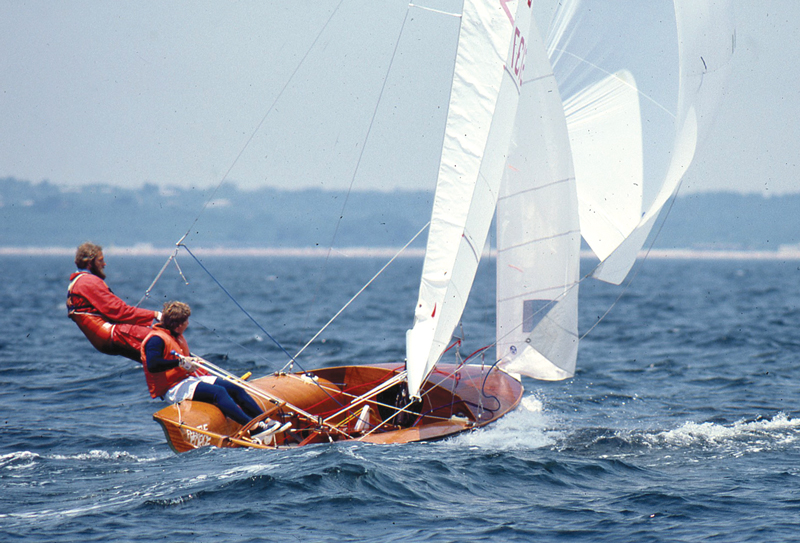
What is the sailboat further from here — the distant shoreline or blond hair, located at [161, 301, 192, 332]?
the distant shoreline

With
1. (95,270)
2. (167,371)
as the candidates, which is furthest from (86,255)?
(167,371)

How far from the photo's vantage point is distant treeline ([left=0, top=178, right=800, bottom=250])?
5886 inches

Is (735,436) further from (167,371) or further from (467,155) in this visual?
(167,371)

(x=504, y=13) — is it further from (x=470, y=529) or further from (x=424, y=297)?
(x=470, y=529)

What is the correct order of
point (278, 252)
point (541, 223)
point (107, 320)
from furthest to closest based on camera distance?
point (278, 252) → point (541, 223) → point (107, 320)

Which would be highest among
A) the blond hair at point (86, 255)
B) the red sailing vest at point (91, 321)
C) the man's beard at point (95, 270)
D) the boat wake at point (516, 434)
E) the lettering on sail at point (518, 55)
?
the lettering on sail at point (518, 55)

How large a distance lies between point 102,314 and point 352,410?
208 cm

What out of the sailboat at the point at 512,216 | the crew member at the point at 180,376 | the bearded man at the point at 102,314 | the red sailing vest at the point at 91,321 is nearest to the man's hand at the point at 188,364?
the crew member at the point at 180,376

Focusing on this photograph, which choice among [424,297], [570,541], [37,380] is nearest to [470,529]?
[570,541]

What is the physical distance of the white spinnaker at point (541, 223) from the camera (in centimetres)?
625

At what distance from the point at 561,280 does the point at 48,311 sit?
1474 cm

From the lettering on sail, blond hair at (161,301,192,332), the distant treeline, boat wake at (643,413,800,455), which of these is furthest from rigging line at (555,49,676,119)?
→ the distant treeline

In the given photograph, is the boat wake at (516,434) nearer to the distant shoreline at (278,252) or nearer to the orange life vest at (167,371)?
the orange life vest at (167,371)

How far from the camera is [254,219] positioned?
160 meters
